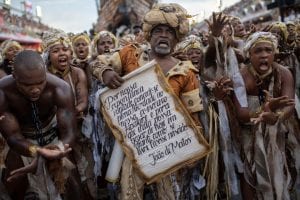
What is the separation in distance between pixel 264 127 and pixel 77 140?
1.94m

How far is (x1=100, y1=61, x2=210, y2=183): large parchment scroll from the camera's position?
3393 millimetres

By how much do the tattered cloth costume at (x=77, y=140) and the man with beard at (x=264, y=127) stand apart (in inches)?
63.0

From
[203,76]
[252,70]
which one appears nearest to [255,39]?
[252,70]

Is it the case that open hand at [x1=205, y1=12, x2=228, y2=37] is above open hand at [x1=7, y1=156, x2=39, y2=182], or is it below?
above

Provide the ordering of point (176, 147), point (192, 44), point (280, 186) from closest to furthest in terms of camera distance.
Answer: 1. point (176, 147)
2. point (280, 186)
3. point (192, 44)

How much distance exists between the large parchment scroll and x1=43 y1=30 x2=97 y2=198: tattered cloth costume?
1.34 meters

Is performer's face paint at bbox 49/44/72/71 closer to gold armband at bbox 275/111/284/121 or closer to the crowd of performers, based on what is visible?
the crowd of performers

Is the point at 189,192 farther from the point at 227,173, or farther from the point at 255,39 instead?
the point at 255,39

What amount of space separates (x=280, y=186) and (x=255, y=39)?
4.30 feet

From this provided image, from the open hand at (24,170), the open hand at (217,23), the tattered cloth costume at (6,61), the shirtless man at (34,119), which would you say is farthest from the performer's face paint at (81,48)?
the open hand at (24,170)

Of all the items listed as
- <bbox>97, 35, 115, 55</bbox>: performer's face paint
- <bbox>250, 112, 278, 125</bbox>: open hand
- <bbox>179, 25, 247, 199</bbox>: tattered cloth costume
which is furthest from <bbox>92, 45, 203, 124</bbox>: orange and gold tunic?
<bbox>97, 35, 115, 55</bbox>: performer's face paint

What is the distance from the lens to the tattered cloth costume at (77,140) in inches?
187

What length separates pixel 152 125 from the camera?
11.4 ft

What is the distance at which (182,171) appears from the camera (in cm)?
365
